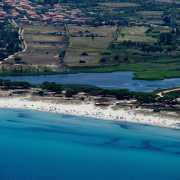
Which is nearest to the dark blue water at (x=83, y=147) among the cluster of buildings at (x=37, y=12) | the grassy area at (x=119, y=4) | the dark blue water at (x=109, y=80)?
the dark blue water at (x=109, y=80)

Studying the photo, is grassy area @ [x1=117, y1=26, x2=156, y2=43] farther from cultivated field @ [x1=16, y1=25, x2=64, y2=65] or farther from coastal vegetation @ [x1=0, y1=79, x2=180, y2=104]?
coastal vegetation @ [x1=0, y1=79, x2=180, y2=104]

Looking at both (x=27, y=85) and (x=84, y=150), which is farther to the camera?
(x=27, y=85)

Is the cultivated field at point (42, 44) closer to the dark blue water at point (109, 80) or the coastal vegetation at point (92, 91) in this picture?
the dark blue water at point (109, 80)

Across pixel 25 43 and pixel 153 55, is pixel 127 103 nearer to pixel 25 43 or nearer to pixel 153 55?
pixel 153 55

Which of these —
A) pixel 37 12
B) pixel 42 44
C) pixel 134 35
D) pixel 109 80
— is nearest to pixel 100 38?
pixel 134 35

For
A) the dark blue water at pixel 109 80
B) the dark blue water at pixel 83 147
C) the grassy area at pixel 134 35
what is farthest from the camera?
the grassy area at pixel 134 35

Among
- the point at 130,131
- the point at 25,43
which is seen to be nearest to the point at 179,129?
the point at 130,131

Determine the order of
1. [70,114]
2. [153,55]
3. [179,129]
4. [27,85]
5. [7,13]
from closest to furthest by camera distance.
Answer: [179,129]
[70,114]
[27,85]
[153,55]
[7,13]
